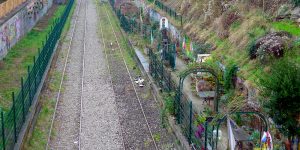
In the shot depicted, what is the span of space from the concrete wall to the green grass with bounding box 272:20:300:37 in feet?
51.1

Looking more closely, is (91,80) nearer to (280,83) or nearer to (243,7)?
(243,7)

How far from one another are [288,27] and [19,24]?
21387 mm

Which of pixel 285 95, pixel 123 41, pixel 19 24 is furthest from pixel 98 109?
pixel 19 24

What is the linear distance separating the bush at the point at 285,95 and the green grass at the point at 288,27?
9.09 m

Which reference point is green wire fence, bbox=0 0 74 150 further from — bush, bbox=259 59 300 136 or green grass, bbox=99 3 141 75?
bush, bbox=259 59 300 136

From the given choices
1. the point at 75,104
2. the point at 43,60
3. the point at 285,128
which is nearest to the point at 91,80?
the point at 43,60

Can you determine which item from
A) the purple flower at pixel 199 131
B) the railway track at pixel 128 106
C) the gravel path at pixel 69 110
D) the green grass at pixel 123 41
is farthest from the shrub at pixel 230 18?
the purple flower at pixel 199 131

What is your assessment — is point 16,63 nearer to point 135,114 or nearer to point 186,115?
point 135,114

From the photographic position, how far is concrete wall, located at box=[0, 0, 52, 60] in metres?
31.8

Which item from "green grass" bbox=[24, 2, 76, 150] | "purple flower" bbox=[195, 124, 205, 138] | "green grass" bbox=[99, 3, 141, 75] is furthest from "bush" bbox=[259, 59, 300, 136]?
"green grass" bbox=[99, 3, 141, 75]

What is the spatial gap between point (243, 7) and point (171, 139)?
14.0 meters

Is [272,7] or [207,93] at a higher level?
[272,7]

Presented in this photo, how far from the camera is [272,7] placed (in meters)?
27.9

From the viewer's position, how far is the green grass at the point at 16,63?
24000 mm
